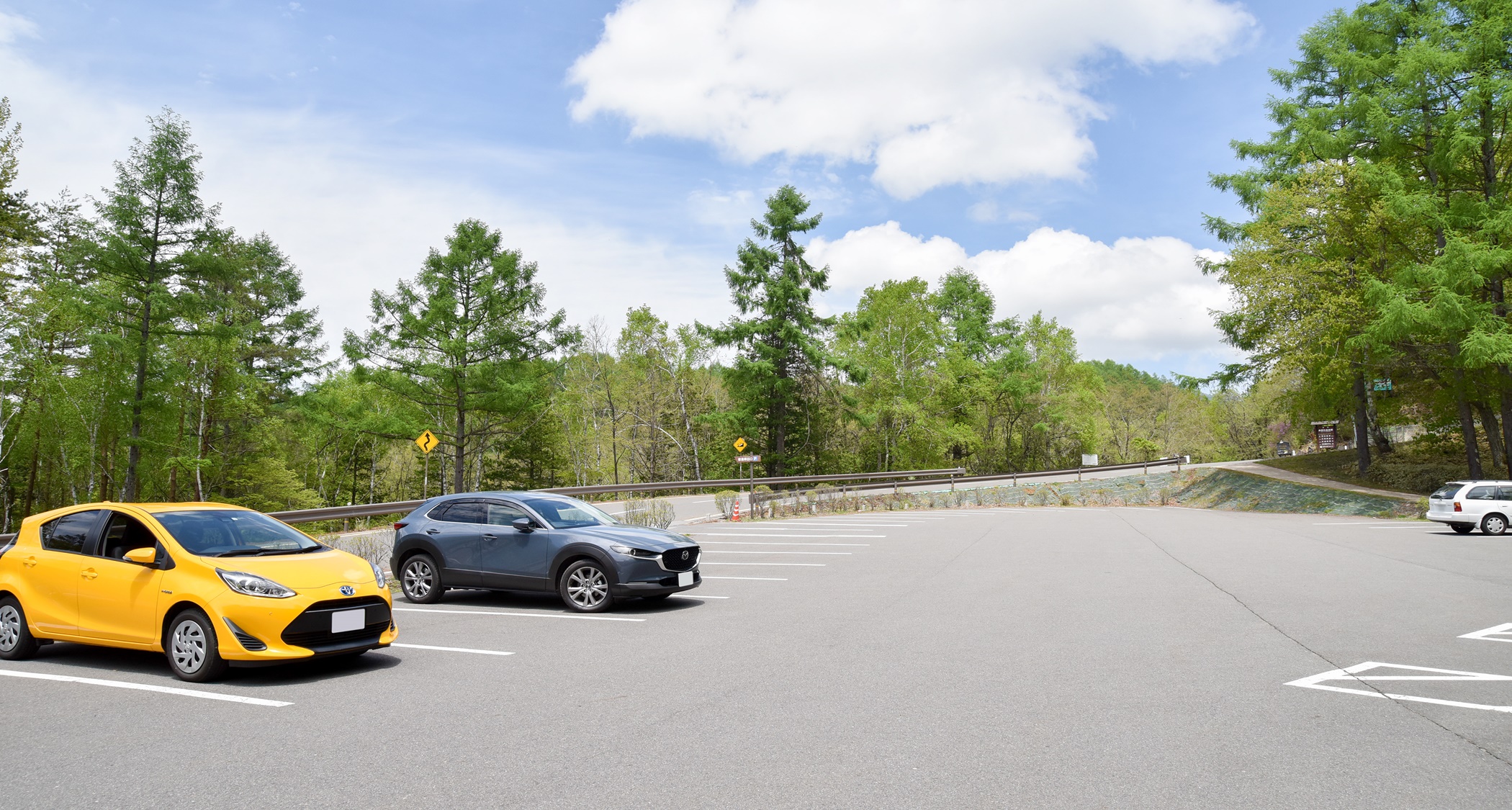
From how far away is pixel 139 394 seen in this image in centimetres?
3328

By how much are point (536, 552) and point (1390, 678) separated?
855 cm

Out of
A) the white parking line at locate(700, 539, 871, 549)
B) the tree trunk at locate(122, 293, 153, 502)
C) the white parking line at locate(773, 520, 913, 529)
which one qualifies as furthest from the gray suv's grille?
the tree trunk at locate(122, 293, 153, 502)

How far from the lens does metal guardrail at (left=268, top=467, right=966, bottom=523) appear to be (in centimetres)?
1518

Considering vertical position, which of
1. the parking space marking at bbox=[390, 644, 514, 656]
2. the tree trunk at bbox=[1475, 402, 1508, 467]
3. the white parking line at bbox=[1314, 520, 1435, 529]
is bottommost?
the white parking line at bbox=[1314, 520, 1435, 529]

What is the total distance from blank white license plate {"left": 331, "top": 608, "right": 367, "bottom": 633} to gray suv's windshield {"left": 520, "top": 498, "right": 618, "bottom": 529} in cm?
357

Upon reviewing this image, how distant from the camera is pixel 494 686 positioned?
6516mm

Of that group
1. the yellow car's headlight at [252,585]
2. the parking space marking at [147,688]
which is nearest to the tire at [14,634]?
the parking space marking at [147,688]

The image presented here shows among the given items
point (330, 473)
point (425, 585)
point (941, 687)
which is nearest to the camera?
point (941, 687)

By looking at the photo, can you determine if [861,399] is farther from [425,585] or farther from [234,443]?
[425,585]

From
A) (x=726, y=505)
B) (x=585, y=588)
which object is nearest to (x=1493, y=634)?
(x=585, y=588)

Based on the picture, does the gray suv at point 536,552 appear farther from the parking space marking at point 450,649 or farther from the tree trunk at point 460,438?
the tree trunk at point 460,438

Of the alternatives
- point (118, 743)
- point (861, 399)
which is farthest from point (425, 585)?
point (861, 399)

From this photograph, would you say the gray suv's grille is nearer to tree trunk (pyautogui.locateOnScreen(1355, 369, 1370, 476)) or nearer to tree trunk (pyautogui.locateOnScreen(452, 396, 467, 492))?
tree trunk (pyautogui.locateOnScreen(452, 396, 467, 492))

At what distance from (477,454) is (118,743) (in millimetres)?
46727
